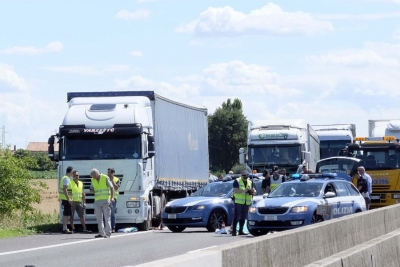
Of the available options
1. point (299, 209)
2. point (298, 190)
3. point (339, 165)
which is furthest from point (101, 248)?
point (339, 165)

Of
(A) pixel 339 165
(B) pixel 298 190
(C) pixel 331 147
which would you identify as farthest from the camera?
(C) pixel 331 147

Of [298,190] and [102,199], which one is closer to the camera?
[298,190]

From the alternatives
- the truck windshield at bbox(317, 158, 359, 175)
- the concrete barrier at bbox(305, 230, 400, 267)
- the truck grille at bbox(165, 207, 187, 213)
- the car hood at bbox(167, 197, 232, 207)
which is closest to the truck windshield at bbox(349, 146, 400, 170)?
the truck windshield at bbox(317, 158, 359, 175)

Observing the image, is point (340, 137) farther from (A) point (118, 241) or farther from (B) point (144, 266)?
(B) point (144, 266)

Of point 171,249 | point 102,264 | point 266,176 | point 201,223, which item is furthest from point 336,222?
point 266,176

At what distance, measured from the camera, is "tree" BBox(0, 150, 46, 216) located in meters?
28.7

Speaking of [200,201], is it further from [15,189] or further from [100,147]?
[15,189]

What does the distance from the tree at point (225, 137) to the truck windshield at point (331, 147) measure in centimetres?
6034

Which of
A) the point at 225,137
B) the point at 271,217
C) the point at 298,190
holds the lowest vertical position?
the point at 271,217

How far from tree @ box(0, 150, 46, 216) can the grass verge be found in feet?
1.02

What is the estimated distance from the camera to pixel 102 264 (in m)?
15.8

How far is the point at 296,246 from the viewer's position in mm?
10016

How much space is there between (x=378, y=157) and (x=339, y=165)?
1.42 m

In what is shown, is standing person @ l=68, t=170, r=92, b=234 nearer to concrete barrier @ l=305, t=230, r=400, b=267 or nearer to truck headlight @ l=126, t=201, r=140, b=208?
truck headlight @ l=126, t=201, r=140, b=208
